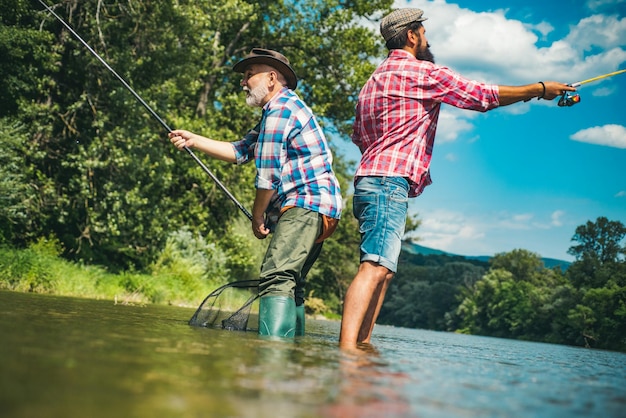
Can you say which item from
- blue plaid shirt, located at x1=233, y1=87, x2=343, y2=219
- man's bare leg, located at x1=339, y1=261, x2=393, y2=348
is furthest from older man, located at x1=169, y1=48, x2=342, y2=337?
man's bare leg, located at x1=339, y1=261, x2=393, y2=348

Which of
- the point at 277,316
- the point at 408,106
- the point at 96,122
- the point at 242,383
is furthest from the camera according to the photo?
the point at 96,122

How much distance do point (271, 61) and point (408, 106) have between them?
1.02 m

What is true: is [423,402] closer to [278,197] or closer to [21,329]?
[21,329]

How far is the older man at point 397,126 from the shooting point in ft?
15.8

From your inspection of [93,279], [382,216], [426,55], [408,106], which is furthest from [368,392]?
[93,279]

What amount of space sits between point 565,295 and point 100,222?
189ft

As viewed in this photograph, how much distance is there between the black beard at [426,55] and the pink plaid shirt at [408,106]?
7.1 inches

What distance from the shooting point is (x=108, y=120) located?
49.4ft

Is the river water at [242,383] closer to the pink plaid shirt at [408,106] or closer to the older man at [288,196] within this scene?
the older man at [288,196]

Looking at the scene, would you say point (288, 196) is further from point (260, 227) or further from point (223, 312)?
point (223, 312)

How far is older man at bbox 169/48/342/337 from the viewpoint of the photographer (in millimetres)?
4609

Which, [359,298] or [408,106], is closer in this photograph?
[359,298]

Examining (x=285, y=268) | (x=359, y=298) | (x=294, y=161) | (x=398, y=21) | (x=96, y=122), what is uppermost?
(x=96, y=122)

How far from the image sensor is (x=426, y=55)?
538cm
